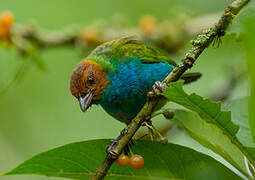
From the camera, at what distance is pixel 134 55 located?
3.83 meters

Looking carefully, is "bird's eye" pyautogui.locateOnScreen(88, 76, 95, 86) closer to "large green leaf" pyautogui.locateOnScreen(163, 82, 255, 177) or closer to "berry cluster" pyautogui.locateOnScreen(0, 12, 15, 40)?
"berry cluster" pyautogui.locateOnScreen(0, 12, 15, 40)

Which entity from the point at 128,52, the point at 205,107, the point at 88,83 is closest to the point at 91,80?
the point at 88,83

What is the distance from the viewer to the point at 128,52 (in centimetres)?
386

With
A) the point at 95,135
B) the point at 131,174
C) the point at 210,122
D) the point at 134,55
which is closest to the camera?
the point at 210,122

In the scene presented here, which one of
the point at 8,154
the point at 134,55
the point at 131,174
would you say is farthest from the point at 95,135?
the point at 131,174

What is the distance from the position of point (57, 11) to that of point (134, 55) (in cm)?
359

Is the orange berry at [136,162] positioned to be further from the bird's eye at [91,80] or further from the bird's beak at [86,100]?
the bird's eye at [91,80]

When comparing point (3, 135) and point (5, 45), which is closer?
point (5, 45)

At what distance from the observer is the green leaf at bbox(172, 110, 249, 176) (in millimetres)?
1883

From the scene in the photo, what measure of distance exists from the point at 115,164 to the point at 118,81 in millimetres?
1491

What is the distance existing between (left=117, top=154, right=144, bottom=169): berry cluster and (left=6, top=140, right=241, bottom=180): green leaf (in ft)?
0.15

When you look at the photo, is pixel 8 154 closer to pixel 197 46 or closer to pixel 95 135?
pixel 95 135

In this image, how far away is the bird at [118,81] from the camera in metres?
3.48

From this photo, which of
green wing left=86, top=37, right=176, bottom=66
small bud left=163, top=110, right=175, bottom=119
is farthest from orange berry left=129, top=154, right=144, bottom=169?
green wing left=86, top=37, right=176, bottom=66
